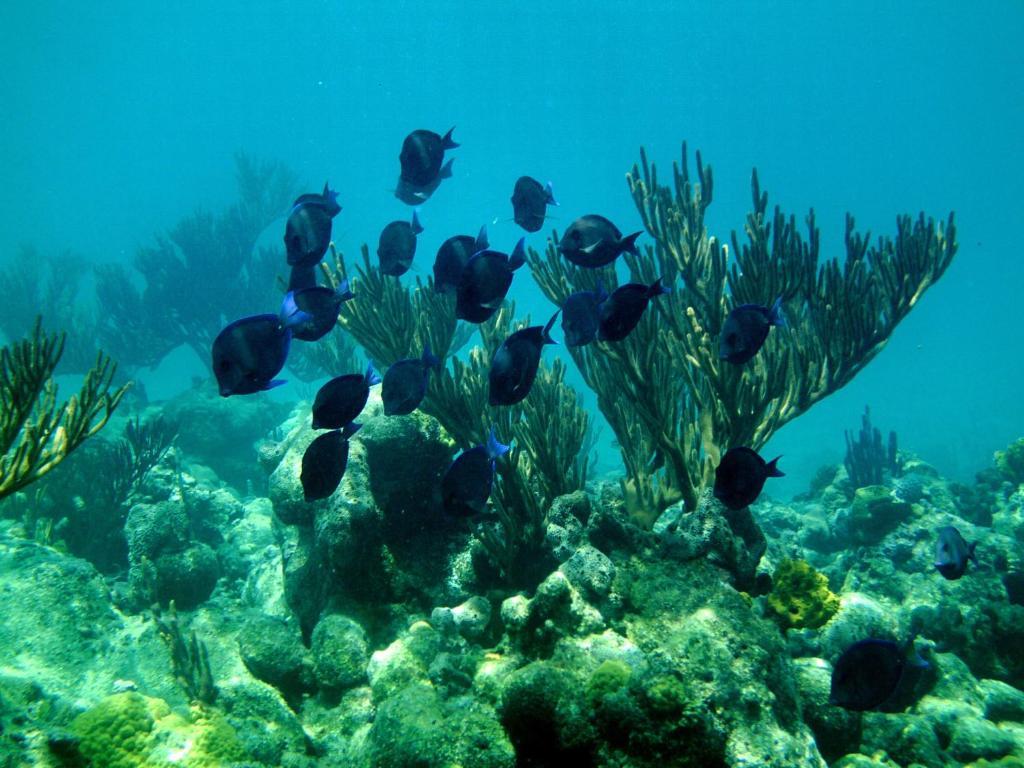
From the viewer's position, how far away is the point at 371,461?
4.93 m

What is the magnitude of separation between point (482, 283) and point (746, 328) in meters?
1.61

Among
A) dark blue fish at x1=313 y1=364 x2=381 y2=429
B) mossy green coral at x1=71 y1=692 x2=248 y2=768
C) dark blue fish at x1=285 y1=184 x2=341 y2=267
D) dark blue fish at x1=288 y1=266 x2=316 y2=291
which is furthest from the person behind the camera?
dark blue fish at x1=288 y1=266 x2=316 y2=291

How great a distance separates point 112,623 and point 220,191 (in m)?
89.5

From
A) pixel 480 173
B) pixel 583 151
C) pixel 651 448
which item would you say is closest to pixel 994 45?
pixel 583 151

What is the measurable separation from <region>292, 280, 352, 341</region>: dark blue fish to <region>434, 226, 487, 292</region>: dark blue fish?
67 cm

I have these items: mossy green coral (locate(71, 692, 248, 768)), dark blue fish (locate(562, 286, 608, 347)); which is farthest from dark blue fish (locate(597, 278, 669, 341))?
mossy green coral (locate(71, 692, 248, 768))

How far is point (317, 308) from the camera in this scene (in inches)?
116

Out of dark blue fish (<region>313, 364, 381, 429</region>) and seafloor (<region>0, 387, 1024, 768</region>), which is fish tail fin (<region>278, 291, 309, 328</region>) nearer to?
dark blue fish (<region>313, 364, 381, 429</region>)

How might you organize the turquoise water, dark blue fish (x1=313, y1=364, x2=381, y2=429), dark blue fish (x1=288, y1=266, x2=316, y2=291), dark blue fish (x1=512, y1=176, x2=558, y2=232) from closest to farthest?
dark blue fish (x1=313, y1=364, x2=381, y2=429), dark blue fish (x1=288, y1=266, x2=316, y2=291), dark blue fish (x1=512, y1=176, x2=558, y2=232), the turquoise water

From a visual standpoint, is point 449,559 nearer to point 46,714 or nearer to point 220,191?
point 46,714

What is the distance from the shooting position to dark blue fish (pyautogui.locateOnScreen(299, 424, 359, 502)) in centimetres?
284

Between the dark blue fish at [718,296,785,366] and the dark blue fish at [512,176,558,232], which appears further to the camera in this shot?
the dark blue fish at [512,176,558,232]

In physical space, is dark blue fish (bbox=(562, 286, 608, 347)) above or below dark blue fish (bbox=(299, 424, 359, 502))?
above

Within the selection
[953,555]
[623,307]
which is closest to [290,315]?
[623,307]
